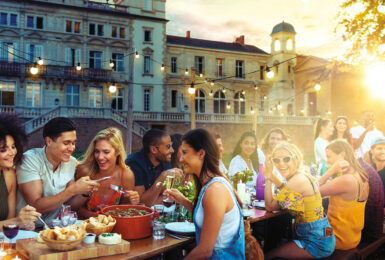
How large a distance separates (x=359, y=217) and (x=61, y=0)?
3188cm

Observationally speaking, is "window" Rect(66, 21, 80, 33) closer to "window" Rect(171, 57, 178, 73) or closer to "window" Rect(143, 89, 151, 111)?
"window" Rect(143, 89, 151, 111)

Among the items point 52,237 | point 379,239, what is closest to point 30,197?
point 52,237

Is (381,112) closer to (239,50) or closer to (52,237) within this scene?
(239,50)

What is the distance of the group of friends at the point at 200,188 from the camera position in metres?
2.72

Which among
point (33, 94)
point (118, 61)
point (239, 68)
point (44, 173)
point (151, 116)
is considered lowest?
point (44, 173)

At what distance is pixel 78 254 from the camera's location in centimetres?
240

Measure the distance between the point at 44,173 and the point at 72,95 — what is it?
94.1ft

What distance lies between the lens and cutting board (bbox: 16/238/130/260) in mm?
2330

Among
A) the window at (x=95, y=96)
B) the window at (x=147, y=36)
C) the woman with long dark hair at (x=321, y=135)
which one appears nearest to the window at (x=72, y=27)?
the window at (x=95, y=96)

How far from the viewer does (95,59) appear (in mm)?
31391

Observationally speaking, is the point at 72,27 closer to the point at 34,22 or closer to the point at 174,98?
the point at 34,22

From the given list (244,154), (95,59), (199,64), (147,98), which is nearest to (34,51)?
(95,59)

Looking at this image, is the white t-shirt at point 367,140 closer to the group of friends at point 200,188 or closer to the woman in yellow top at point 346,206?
the group of friends at point 200,188

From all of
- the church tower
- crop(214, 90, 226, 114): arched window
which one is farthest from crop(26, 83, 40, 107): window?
the church tower
